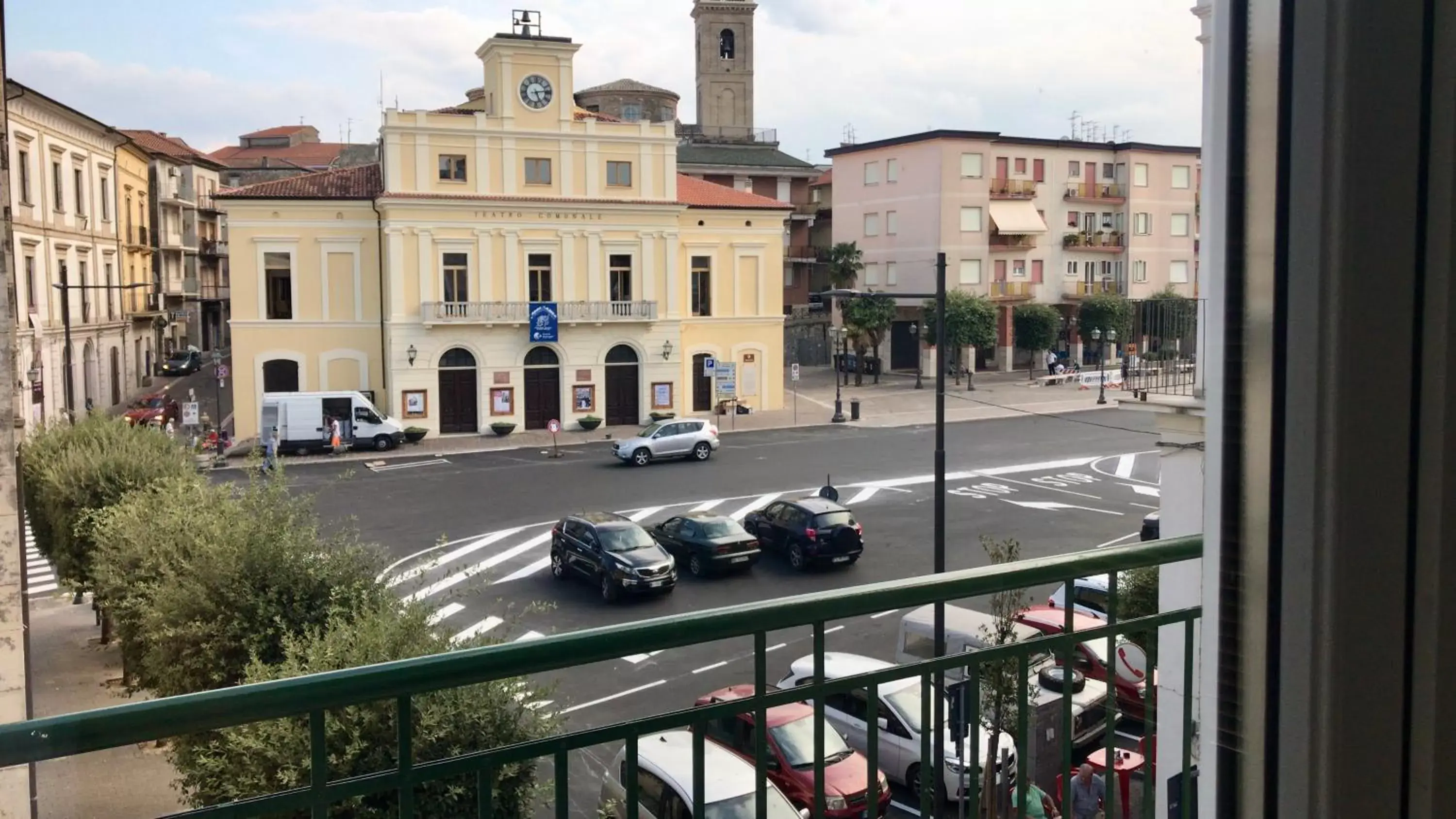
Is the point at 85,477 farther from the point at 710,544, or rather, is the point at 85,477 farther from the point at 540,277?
the point at 540,277

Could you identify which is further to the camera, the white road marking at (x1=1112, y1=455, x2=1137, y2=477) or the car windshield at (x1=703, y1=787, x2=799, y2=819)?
the white road marking at (x1=1112, y1=455, x2=1137, y2=477)

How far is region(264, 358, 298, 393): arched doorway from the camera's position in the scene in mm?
31703

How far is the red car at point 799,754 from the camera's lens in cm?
208

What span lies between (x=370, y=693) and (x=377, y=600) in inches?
262

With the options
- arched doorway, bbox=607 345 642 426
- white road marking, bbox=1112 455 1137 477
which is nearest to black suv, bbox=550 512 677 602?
white road marking, bbox=1112 455 1137 477

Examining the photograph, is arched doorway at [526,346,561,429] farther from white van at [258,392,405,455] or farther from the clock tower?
the clock tower

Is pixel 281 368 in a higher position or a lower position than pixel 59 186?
lower

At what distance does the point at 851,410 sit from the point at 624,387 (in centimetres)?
693

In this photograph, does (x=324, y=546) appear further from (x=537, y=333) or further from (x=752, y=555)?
(x=537, y=333)

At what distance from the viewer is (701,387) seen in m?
35.6

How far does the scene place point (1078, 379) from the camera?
43.2m

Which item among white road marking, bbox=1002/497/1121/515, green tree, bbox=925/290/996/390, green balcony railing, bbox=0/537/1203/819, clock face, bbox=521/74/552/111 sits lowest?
white road marking, bbox=1002/497/1121/515

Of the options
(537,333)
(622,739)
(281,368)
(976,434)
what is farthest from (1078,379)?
(622,739)

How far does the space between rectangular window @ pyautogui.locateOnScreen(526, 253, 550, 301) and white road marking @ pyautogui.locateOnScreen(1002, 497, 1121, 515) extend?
15838 mm
